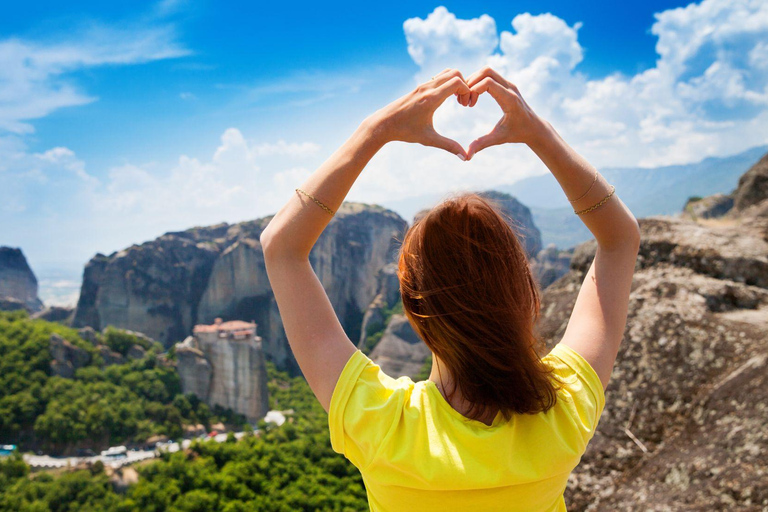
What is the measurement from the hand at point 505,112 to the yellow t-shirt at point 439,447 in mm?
534

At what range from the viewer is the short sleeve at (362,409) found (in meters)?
0.94

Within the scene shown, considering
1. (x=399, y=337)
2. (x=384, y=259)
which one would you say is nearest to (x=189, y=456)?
(x=399, y=337)

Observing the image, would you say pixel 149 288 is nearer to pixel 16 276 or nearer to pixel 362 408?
pixel 16 276

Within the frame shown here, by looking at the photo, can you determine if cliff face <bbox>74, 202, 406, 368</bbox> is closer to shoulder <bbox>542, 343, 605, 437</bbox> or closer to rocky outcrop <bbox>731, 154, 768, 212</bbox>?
rocky outcrop <bbox>731, 154, 768, 212</bbox>

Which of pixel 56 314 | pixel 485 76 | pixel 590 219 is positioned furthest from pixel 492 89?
pixel 56 314

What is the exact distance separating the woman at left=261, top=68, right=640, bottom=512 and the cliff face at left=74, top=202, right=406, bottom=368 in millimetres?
46571

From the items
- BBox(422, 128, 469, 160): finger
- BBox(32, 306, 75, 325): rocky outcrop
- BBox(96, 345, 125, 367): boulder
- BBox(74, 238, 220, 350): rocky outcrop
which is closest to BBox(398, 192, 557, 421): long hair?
BBox(422, 128, 469, 160): finger

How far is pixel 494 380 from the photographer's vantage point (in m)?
0.98

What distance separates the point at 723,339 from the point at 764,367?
0.31 meters

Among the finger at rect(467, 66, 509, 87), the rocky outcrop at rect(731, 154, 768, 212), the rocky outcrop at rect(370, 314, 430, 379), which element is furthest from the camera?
the rocky outcrop at rect(370, 314, 430, 379)

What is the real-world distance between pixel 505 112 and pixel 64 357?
137 feet

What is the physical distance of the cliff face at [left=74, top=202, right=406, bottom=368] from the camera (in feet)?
163

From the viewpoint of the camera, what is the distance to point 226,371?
1405 inches

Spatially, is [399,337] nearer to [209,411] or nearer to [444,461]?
[209,411]
